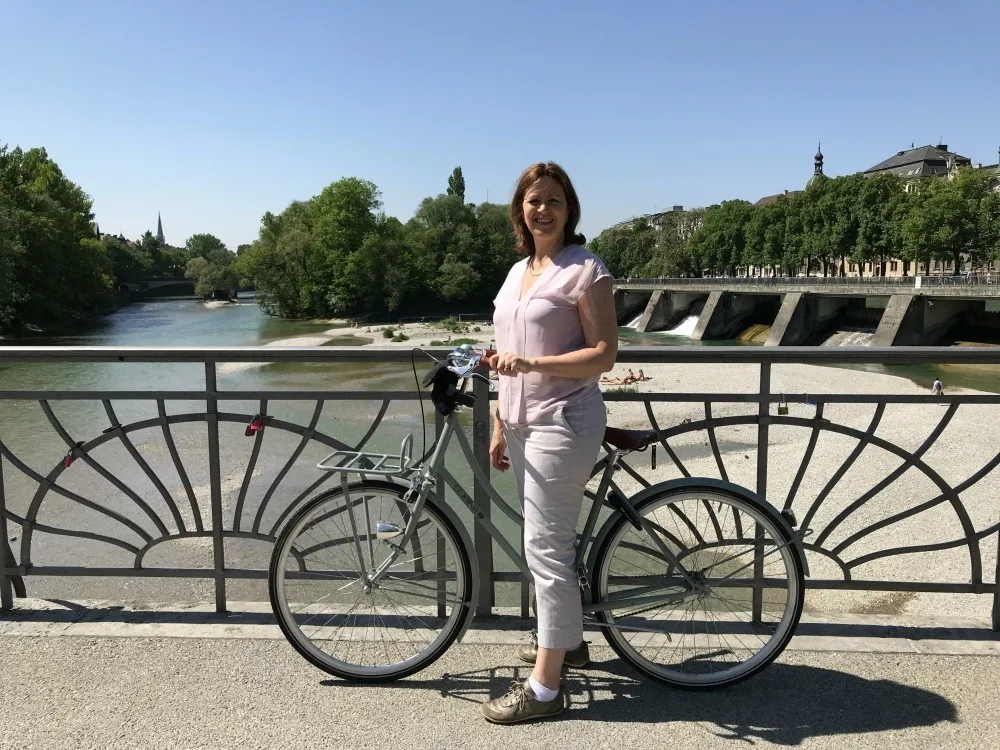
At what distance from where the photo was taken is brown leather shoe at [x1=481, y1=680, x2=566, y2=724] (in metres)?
2.60

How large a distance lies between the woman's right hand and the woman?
0.09 metres

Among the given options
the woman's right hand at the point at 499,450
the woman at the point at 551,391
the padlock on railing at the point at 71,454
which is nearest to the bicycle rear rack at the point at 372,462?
the woman's right hand at the point at 499,450

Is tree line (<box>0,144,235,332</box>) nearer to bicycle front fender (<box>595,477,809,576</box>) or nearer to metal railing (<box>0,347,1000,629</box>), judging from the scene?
metal railing (<box>0,347,1000,629</box>)

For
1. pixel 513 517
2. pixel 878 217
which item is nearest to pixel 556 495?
pixel 513 517

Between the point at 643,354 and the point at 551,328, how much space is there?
81 cm

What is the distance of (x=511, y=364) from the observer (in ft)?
8.10

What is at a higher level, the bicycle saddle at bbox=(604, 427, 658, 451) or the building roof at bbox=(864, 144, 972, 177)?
the building roof at bbox=(864, 144, 972, 177)

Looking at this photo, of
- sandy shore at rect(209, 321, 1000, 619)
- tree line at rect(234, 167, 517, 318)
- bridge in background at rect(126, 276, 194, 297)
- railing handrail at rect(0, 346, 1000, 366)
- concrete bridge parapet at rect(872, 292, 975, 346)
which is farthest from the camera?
bridge in background at rect(126, 276, 194, 297)

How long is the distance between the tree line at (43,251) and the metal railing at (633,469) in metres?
29.0

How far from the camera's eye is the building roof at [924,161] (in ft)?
331

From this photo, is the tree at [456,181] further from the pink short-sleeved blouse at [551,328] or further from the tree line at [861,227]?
the pink short-sleeved blouse at [551,328]

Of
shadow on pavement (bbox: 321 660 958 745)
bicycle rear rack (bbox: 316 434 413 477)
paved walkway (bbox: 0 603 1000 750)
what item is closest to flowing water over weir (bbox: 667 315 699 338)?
paved walkway (bbox: 0 603 1000 750)

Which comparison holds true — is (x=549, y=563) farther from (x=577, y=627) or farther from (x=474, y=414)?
(x=474, y=414)

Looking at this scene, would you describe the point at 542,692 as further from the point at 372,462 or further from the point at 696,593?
the point at 372,462
